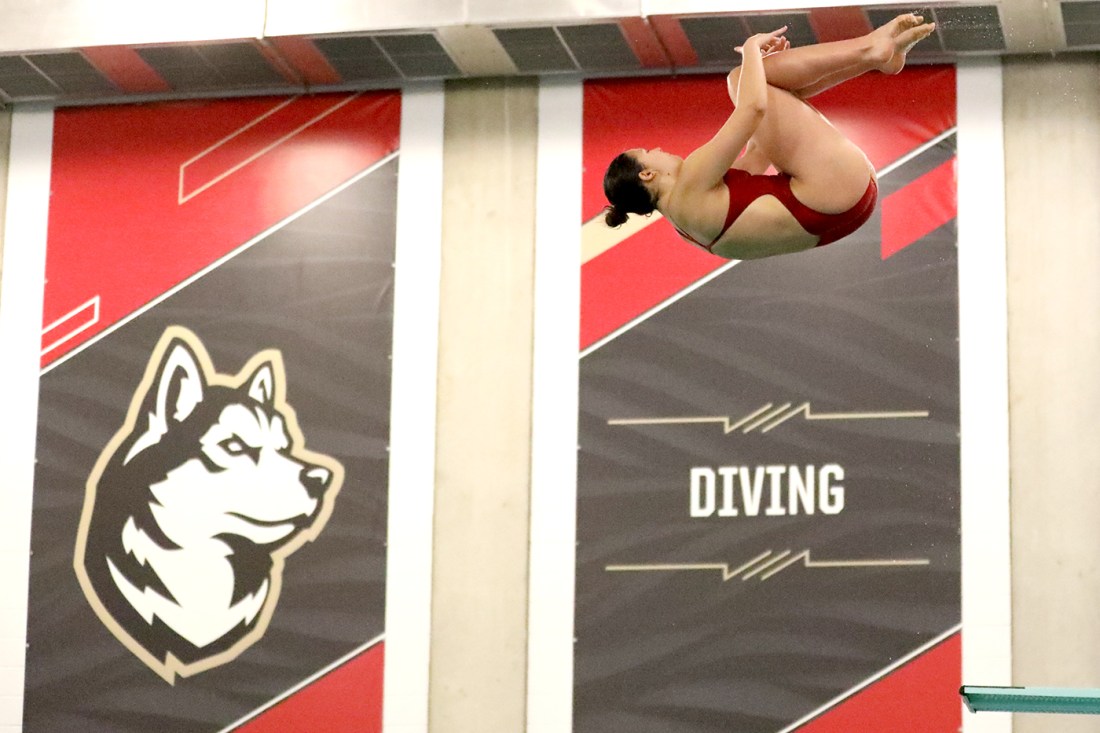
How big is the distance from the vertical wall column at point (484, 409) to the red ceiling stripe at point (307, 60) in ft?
1.93

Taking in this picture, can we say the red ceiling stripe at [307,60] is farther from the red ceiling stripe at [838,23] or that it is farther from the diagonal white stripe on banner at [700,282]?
the red ceiling stripe at [838,23]

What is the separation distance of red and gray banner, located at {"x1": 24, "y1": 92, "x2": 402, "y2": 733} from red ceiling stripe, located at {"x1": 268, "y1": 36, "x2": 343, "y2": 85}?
123 millimetres

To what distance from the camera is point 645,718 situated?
276 inches

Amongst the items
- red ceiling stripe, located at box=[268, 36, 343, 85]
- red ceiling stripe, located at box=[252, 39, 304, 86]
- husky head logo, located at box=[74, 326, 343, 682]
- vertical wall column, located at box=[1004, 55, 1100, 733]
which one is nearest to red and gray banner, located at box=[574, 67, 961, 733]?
vertical wall column, located at box=[1004, 55, 1100, 733]

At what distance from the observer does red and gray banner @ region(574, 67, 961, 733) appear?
22.6 ft

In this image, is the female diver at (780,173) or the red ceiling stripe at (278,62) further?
the red ceiling stripe at (278,62)

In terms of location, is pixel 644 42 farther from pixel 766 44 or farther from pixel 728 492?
pixel 766 44

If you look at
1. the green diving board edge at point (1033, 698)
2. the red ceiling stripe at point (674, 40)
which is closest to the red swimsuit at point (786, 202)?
the green diving board edge at point (1033, 698)

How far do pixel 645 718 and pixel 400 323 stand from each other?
213cm

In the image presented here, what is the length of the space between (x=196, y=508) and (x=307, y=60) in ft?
7.11

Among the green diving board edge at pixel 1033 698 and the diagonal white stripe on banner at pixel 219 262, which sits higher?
the diagonal white stripe on banner at pixel 219 262

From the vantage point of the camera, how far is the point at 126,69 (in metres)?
7.67

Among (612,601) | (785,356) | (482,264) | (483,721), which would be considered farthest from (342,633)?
(785,356)

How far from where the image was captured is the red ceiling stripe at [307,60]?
732 centimetres
